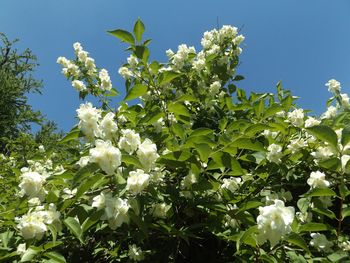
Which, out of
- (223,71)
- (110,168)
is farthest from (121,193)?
(223,71)

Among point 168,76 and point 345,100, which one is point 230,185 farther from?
point 345,100

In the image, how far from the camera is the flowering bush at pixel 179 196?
5.48 ft

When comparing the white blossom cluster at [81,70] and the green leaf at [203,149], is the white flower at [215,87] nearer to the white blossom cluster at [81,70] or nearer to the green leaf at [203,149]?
the white blossom cluster at [81,70]

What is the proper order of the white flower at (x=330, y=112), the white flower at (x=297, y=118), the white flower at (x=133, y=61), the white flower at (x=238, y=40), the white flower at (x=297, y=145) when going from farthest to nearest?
the white flower at (x=238, y=40) < the white flower at (x=133, y=61) < the white flower at (x=330, y=112) < the white flower at (x=297, y=118) < the white flower at (x=297, y=145)

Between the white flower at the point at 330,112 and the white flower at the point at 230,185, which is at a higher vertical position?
the white flower at the point at 330,112

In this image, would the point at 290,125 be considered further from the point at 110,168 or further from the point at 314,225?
the point at 110,168

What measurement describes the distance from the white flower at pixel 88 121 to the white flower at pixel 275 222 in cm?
90

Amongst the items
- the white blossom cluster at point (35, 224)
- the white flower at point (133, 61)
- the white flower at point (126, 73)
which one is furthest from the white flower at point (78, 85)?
the white blossom cluster at point (35, 224)

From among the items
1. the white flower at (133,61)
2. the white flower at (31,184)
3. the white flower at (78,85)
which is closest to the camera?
the white flower at (31,184)

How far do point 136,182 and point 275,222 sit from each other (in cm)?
58

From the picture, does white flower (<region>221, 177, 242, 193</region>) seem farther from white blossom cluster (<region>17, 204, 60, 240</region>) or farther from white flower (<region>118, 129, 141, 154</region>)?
white blossom cluster (<region>17, 204, 60, 240</region>)

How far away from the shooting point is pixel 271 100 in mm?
3162

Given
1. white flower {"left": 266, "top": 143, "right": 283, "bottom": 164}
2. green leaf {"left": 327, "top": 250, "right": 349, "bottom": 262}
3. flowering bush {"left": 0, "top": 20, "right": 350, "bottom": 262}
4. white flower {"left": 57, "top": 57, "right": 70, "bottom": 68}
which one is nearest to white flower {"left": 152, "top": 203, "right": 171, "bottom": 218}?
flowering bush {"left": 0, "top": 20, "right": 350, "bottom": 262}

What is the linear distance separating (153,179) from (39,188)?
0.54 meters
